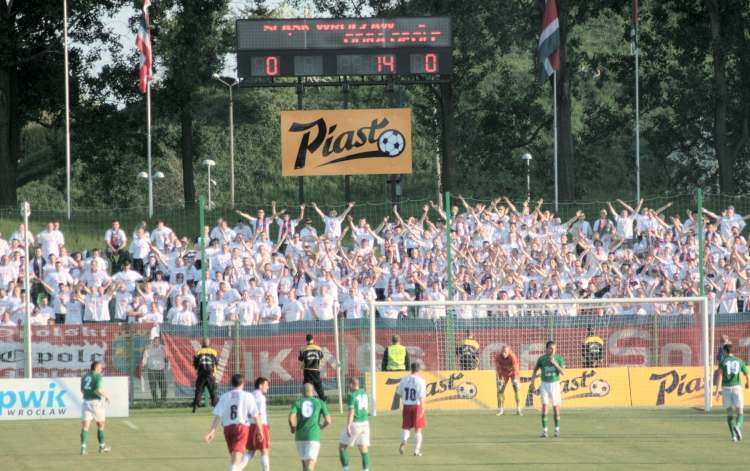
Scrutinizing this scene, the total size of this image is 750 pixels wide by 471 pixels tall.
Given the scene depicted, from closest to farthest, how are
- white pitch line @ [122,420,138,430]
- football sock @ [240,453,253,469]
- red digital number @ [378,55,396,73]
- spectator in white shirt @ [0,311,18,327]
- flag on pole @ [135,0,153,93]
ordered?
football sock @ [240,453,253,469] → white pitch line @ [122,420,138,430] → spectator in white shirt @ [0,311,18,327] → red digital number @ [378,55,396,73] → flag on pole @ [135,0,153,93]

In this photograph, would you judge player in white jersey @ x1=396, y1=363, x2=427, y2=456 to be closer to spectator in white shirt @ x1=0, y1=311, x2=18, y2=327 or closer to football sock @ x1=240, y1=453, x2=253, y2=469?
football sock @ x1=240, y1=453, x2=253, y2=469

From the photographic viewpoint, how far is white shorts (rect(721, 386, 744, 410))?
2284 cm

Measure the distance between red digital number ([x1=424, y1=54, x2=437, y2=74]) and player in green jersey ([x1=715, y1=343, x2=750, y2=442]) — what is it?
657 inches

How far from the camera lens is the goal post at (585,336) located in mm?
A: 28672

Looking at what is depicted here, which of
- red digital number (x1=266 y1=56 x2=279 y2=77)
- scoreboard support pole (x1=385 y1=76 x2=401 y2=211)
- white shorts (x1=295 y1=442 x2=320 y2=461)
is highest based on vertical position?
red digital number (x1=266 y1=56 x2=279 y2=77)

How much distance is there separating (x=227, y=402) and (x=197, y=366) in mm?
10115

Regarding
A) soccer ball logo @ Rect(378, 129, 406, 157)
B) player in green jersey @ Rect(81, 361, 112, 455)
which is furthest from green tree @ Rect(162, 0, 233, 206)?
player in green jersey @ Rect(81, 361, 112, 455)

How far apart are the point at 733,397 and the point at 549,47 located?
19261 mm

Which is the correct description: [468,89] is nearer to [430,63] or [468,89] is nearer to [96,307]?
[430,63]

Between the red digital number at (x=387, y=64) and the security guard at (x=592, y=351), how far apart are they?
479 inches

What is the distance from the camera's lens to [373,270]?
3184 centimetres

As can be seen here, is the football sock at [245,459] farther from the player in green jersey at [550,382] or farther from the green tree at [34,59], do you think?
the green tree at [34,59]

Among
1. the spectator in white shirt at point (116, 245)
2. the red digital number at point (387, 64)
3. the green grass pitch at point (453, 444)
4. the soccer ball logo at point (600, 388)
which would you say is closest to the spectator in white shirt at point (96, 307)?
the green grass pitch at point (453, 444)

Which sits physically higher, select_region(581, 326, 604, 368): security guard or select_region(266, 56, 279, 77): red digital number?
select_region(266, 56, 279, 77): red digital number
